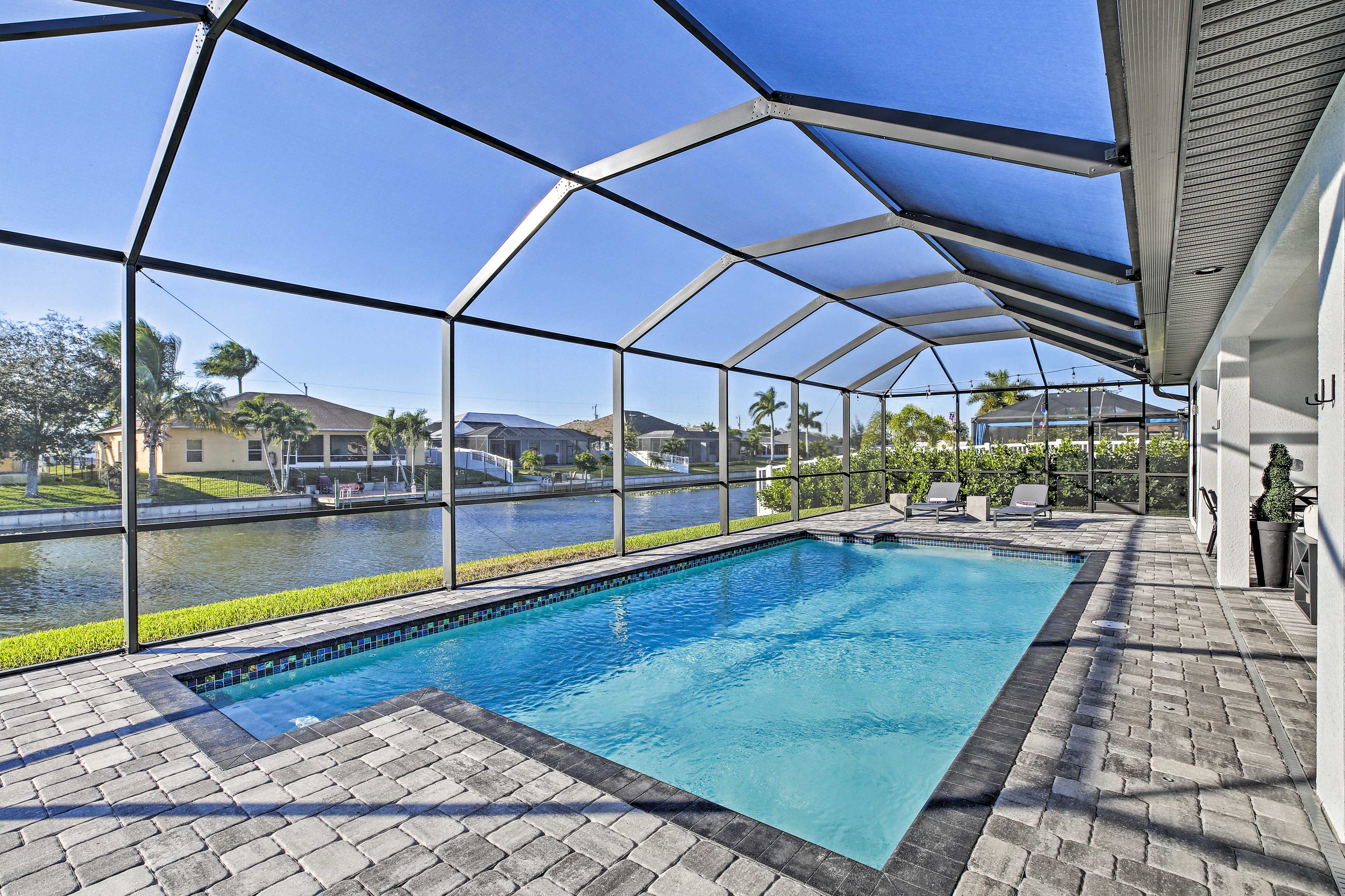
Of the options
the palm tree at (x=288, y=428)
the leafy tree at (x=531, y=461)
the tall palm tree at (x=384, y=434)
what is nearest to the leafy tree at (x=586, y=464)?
the leafy tree at (x=531, y=461)

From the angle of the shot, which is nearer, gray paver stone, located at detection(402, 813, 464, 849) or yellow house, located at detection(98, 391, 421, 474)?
gray paver stone, located at detection(402, 813, 464, 849)

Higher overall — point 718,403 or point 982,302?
point 982,302

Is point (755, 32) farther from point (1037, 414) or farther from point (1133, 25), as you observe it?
point (1037, 414)

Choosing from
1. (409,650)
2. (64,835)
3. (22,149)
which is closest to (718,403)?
(409,650)

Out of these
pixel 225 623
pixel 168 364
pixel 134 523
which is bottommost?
pixel 225 623

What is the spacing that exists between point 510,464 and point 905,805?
12.7 m

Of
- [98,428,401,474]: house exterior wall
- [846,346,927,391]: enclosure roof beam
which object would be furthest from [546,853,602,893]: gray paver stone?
[846,346,927,391]: enclosure roof beam

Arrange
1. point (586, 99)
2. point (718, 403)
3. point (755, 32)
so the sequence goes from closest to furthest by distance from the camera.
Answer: point (755, 32) < point (586, 99) < point (718, 403)

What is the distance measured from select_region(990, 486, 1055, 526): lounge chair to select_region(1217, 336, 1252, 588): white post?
5.43 metres

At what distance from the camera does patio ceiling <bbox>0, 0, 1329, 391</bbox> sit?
2.46 metres

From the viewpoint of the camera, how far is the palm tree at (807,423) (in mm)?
18141

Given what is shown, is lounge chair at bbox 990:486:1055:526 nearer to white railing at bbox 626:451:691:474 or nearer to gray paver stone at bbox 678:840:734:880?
white railing at bbox 626:451:691:474

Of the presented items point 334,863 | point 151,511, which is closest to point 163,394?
point 151,511

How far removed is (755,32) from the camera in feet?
11.4
